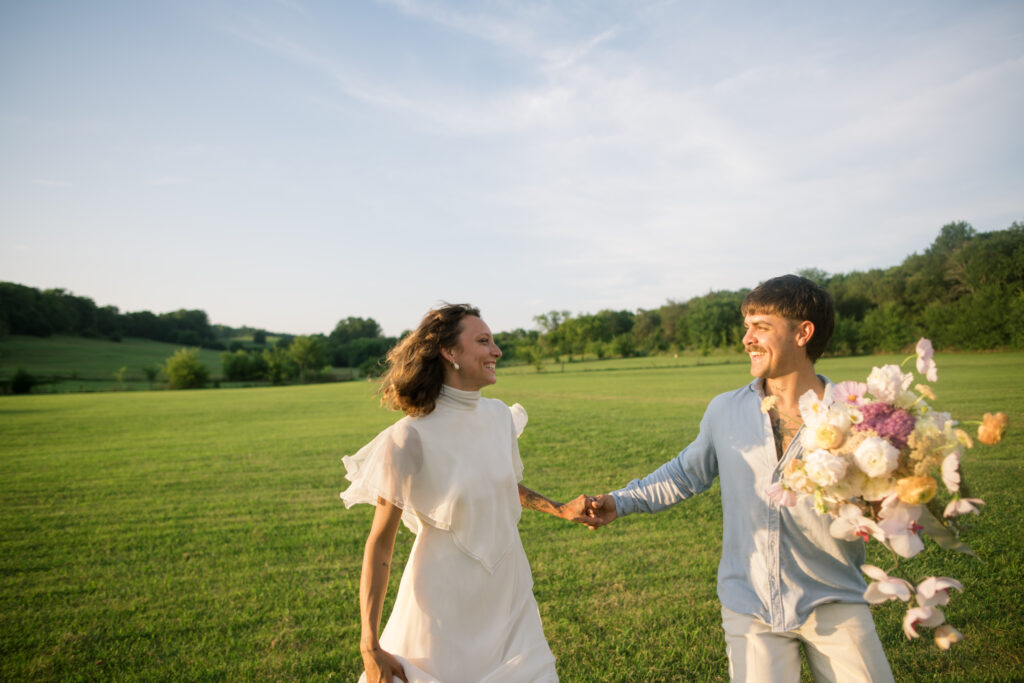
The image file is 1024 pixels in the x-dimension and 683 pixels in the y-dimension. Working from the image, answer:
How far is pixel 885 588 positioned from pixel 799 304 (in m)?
1.36

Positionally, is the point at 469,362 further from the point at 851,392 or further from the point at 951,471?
the point at 951,471

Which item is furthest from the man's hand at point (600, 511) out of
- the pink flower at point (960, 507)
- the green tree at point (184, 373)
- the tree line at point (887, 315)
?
the green tree at point (184, 373)

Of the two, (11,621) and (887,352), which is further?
(887,352)

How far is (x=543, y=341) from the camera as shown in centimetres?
9000

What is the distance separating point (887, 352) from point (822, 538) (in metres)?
69.7

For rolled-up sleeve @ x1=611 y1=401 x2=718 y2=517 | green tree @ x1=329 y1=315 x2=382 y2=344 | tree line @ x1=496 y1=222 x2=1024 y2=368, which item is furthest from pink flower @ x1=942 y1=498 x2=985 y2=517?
green tree @ x1=329 y1=315 x2=382 y2=344

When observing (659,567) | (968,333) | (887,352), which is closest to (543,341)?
(887,352)

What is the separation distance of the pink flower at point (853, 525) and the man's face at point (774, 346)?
2.83ft

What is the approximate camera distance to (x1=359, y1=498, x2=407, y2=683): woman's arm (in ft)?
8.03

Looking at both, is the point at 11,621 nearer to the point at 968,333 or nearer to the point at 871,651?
the point at 871,651

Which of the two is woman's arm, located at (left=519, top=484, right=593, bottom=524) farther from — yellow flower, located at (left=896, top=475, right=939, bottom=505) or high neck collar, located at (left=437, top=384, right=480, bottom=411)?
yellow flower, located at (left=896, top=475, right=939, bottom=505)

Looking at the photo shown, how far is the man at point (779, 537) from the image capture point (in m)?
2.44

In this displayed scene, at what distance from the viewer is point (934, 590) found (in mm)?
1867

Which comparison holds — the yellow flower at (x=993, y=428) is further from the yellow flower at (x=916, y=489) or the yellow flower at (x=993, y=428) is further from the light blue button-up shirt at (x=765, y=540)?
→ the light blue button-up shirt at (x=765, y=540)
